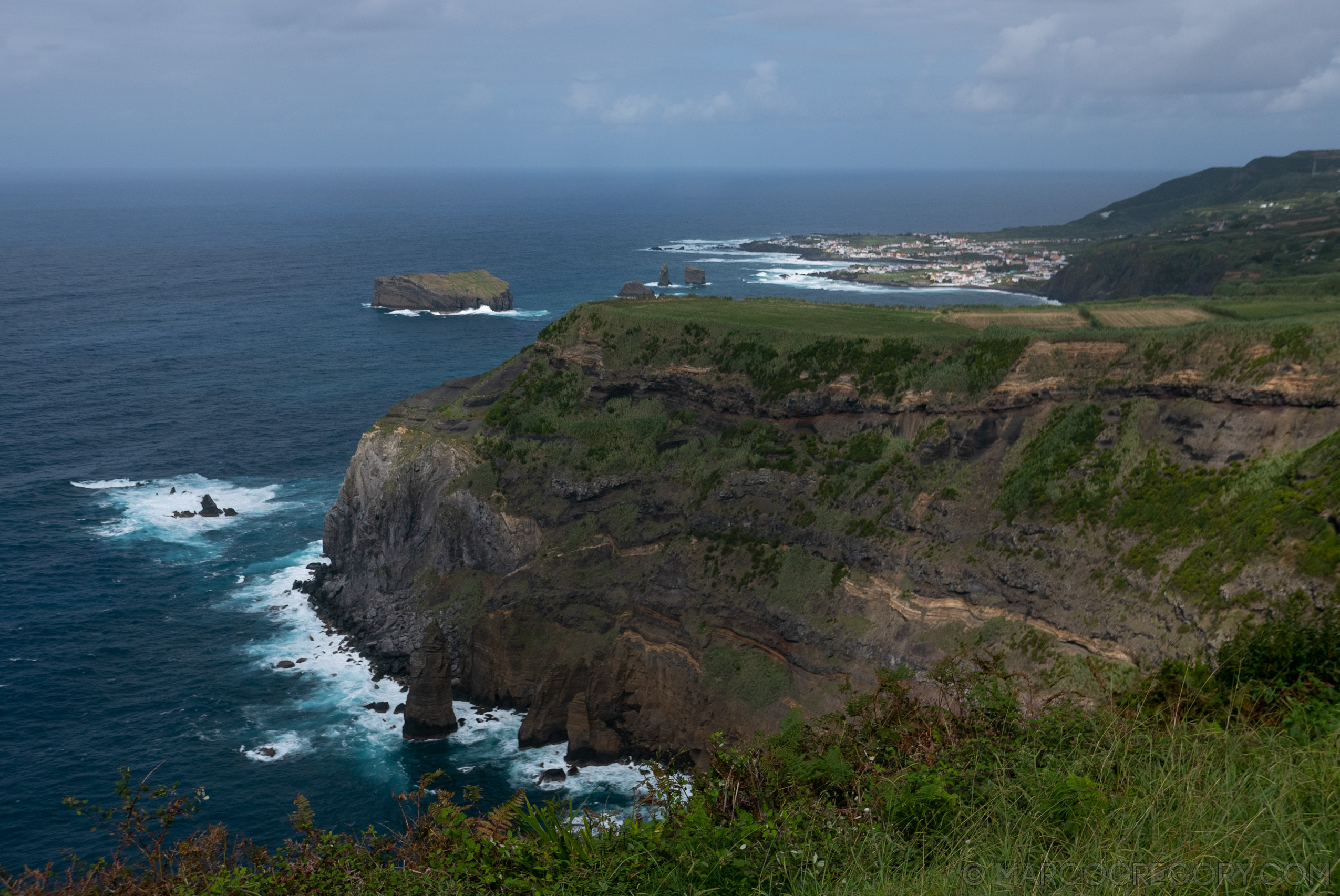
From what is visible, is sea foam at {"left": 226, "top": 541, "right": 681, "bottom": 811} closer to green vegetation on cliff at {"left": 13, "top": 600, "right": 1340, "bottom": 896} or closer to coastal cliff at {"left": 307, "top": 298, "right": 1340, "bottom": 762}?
coastal cliff at {"left": 307, "top": 298, "right": 1340, "bottom": 762}

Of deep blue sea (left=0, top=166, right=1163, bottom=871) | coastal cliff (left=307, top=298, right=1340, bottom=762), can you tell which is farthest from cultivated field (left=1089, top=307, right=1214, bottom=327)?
deep blue sea (left=0, top=166, right=1163, bottom=871)

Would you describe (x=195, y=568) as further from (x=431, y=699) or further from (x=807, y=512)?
(x=807, y=512)

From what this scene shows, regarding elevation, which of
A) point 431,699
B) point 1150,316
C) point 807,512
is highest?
point 1150,316

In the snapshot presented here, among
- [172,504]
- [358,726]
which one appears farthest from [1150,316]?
[172,504]

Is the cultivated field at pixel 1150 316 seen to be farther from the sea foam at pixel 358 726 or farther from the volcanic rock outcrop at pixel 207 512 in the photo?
the volcanic rock outcrop at pixel 207 512

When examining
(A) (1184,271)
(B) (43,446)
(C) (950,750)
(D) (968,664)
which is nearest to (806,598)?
(D) (968,664)

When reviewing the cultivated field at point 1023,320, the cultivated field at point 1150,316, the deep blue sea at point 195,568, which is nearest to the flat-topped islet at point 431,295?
the deep blue sea at point 195,568
